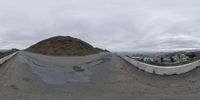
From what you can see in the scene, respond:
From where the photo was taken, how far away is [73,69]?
56.6ft

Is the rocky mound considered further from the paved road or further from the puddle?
the puddle

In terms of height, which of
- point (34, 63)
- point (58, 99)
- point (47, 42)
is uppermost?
point (47, 42)

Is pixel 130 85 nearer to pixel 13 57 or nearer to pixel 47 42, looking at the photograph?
pixel 13 57

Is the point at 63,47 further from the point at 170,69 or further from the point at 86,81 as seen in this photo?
the point at 170,69

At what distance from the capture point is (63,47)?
71.2 ft

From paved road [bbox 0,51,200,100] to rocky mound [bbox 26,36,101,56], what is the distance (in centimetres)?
161

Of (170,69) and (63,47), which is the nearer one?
(170,69)

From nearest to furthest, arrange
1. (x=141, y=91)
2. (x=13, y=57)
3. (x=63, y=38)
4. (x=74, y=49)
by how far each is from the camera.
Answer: (x=141, y=91)
(x=13, y=57)
(x=74, y=49)
(x=63, y=38)

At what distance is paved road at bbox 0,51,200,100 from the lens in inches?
507

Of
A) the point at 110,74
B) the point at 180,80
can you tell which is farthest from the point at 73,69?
the point at 180,80

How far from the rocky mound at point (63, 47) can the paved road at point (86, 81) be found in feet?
5.27

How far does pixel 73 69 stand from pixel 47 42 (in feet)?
21.7

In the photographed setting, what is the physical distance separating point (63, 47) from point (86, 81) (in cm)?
667

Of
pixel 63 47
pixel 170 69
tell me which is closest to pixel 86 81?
pixel 170 69
